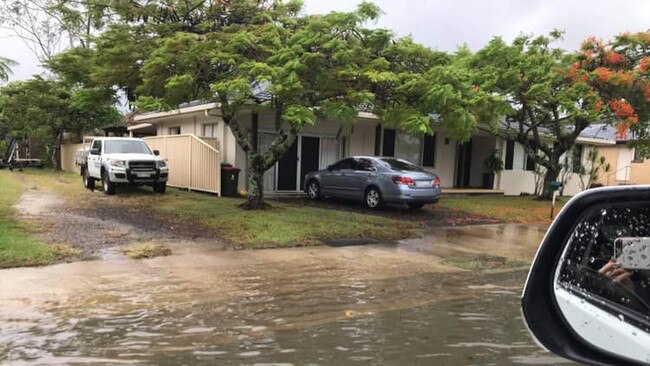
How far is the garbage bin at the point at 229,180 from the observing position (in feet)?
55.3

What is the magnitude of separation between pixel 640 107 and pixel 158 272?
1571 centimetres

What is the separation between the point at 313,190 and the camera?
17484mm

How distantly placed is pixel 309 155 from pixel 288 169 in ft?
3.12

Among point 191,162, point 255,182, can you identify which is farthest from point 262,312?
point 191,162

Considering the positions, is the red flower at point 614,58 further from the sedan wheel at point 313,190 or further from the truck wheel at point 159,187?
the truck wheel at point 159,187

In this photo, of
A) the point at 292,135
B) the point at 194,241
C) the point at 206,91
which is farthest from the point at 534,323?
the point at 292,135

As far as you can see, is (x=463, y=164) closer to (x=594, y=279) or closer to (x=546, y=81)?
(x=546, y=81)

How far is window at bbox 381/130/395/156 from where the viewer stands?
21.0 metres

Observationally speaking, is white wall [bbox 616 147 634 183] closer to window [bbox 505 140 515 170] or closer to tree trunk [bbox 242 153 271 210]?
window [bbox 505 140 515 170]

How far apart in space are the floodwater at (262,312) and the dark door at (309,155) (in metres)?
10.3

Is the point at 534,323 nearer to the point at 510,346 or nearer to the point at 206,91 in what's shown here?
the point at 510,346

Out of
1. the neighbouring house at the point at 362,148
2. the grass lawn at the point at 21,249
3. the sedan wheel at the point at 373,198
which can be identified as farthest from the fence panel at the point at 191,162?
the grass lawn at the point at 21,249

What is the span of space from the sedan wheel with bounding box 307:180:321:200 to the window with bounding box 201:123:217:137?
4.16 m

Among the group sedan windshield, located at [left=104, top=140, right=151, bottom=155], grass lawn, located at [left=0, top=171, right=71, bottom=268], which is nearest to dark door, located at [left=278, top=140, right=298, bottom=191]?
sedan windshield, located at [left=104, top=140, right=151, bottom=155]
